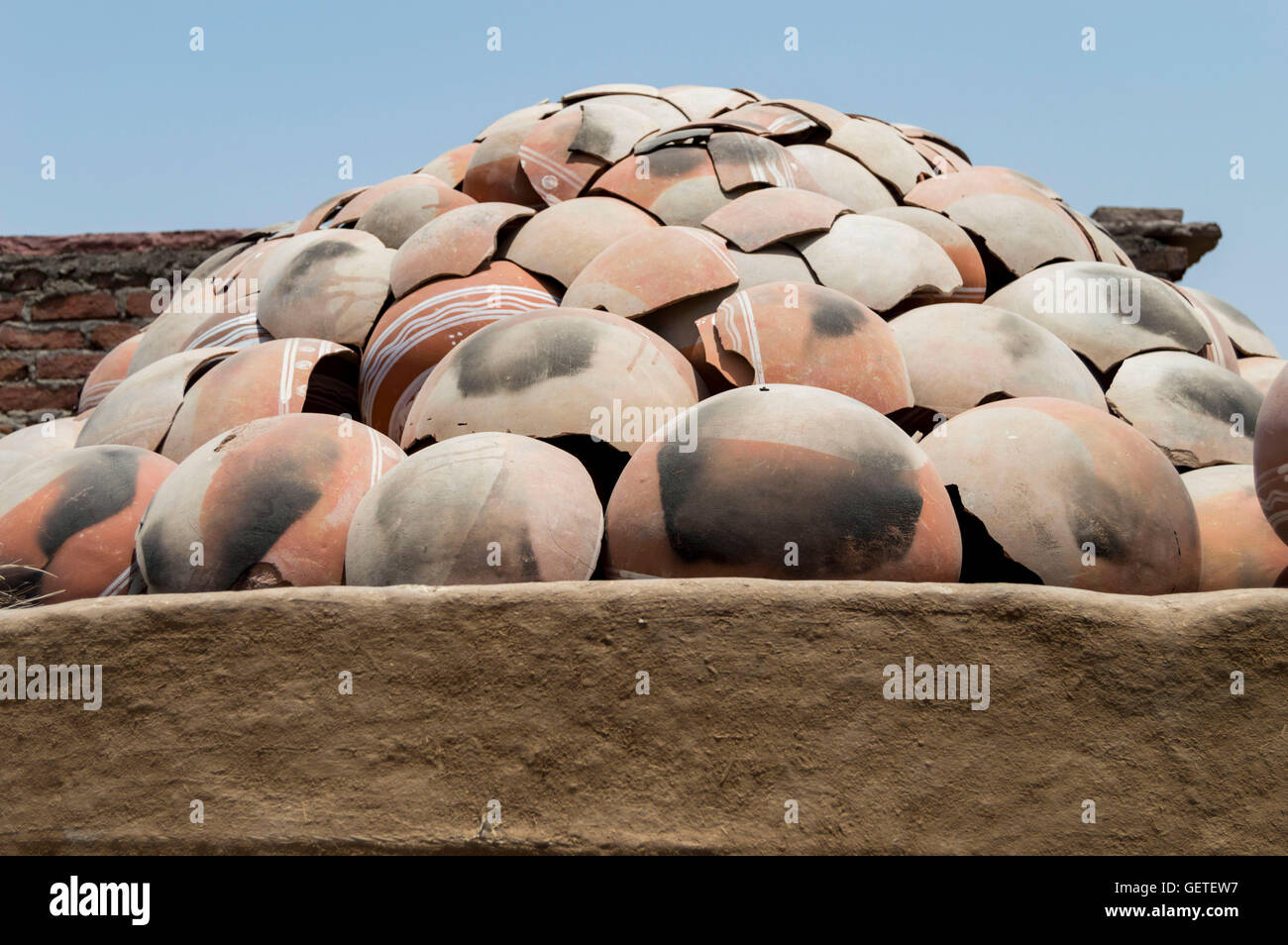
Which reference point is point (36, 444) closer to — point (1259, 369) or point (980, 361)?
point (980, 361)

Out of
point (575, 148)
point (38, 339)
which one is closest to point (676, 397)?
point (575, 148)

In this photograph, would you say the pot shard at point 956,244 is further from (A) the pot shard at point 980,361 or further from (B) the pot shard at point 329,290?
(B) the pot shard at point 329,290

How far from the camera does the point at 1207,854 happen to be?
2119 mm

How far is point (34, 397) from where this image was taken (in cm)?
723

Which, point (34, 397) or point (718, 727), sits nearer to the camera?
point (718, 727)

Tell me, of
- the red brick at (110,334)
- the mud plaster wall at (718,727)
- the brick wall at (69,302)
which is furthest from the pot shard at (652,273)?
the red brick at (110,334)

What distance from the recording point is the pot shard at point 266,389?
3531mm

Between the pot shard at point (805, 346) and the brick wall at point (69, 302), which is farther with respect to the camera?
the brick wall at point (69, 302)

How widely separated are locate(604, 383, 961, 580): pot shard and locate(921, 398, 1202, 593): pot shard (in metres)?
0.17

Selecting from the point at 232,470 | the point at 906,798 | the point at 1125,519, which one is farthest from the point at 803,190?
the point at 906,798

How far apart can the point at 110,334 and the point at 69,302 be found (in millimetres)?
369

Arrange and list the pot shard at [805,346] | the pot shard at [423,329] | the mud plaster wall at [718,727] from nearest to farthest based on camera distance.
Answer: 1. the mud plaster wall at [718,727]
2. the pot shard at [805,346]
3. the pot shard at [423,329]
